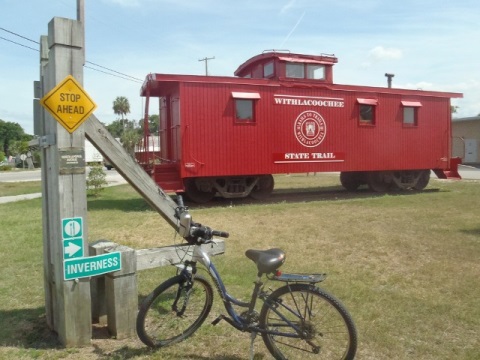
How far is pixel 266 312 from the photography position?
11.1 feet

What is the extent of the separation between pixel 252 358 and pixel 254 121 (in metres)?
10.9

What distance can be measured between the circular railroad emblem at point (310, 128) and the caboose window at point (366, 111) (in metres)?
1.61

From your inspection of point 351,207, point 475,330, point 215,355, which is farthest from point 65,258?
point 351,207

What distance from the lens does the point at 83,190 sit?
3.64 meters

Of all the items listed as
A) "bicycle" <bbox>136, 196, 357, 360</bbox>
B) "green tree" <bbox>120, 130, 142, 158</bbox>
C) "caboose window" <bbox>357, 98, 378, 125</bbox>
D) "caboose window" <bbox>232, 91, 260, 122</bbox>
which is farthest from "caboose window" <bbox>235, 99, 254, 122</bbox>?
"bicycle" <bbox>136, 196, 357, 360</bbox>

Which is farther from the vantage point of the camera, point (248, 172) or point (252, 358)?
point (248, 172)

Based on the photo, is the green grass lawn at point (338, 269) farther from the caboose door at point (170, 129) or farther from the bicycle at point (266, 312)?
the caboose door at point (170, 129)

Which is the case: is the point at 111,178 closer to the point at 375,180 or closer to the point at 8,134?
the point at 375,180

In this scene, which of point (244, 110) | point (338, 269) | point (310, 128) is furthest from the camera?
point (310, 128)

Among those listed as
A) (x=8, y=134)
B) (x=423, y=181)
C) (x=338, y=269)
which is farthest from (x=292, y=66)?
(x=8, y=134)

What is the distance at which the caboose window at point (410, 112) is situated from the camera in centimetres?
1645

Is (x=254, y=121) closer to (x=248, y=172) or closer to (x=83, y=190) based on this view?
(x=248, y=172)

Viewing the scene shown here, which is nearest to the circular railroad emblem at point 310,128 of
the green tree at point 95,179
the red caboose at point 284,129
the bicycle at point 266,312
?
the red caboose at point 284,129

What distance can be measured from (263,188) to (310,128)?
96.5 inches
